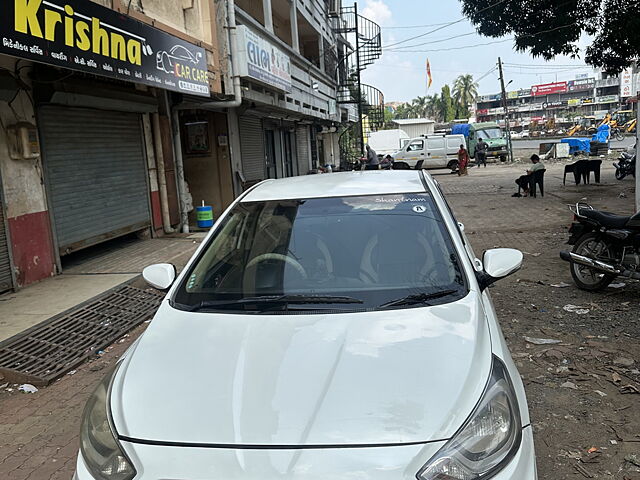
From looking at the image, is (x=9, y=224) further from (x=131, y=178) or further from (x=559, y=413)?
(x=559, y=413)

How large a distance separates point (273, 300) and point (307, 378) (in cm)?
78

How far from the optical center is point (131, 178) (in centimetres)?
995

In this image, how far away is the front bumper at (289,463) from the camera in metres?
1.76

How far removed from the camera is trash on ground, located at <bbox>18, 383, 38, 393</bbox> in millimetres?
4469

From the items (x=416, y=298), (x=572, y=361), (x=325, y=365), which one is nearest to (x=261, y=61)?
(x=572, y=361)

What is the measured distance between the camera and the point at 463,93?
102m

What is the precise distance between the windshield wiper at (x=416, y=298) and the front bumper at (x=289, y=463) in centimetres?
94

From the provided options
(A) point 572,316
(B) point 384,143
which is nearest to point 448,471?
(A) point 572,316

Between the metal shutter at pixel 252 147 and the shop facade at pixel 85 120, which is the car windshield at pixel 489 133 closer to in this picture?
the metal shutter at pixel 252 147

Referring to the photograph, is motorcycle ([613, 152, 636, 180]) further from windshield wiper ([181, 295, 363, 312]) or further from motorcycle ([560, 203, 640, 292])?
windshield wiper ([181, 295, 363, 312])

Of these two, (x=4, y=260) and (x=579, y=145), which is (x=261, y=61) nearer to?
(x=4, y=260)

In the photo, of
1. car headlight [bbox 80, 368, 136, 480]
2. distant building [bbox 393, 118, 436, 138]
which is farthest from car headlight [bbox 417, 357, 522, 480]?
distant building [bbox 393, 118, 436, 138]

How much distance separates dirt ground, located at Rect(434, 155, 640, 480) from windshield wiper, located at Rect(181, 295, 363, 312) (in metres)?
1.52

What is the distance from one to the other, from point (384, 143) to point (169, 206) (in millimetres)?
39487
